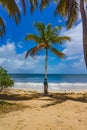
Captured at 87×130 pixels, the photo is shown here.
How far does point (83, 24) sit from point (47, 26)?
7.72 m

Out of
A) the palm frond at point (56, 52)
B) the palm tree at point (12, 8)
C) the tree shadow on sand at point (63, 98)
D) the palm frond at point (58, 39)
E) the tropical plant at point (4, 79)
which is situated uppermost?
the palm tree at point (12, 8)

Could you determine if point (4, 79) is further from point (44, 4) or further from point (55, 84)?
point (55, 84)

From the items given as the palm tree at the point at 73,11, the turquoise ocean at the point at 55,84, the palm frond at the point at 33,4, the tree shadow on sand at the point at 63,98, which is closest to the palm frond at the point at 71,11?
the palm tree at the point at 73,11

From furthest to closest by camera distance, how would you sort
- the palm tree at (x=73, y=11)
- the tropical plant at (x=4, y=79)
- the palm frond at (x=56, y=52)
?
the palm frond at (x=56, y=52), the tropical plant at (x=4, y=79), the palm tree at (x=73, y=11)

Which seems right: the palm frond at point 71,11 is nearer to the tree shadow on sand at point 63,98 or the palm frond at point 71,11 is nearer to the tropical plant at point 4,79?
the tree shadow on sand at point 63,98

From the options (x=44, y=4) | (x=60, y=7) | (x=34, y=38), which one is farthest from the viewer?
(x=34, y=38)

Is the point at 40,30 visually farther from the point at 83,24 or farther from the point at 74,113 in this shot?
the point at 74,113

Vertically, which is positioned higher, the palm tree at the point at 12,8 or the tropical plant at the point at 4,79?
the palm tree at the point at 12,8

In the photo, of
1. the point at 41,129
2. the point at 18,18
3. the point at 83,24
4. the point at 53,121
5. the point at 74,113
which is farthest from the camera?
the point at 18,18

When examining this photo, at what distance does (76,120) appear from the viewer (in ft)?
34.1

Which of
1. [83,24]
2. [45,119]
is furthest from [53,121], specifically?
[83,24]

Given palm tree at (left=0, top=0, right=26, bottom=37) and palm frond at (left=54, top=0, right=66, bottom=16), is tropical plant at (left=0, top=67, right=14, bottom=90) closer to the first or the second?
palm tree at (left=0, top=0, right=26, bottom=37)

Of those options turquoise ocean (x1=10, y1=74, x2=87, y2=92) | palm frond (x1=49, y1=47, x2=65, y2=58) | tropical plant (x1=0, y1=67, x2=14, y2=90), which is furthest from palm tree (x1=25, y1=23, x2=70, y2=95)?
turquoise ocean (x1=10, y1=74, x2=87, y2=92)

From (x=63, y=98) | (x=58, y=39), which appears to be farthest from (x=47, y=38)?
(x=63, y=98)
